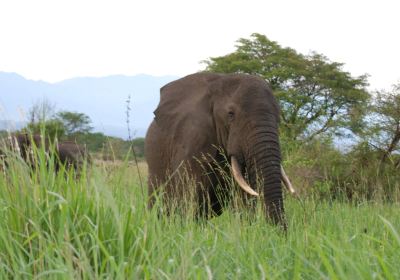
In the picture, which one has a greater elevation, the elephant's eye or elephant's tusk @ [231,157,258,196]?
the elephant's eye

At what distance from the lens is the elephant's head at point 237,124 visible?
5742mm

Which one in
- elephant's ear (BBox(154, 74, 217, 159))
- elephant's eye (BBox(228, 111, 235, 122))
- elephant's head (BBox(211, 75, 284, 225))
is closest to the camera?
elephant's head (BBox(211, 75, 284, 225))

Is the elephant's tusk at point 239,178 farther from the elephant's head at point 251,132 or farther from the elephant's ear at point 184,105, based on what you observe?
the elephant's ear at point 184,105

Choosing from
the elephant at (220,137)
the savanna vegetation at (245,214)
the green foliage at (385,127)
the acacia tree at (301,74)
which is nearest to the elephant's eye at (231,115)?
the elephant at (220,137)

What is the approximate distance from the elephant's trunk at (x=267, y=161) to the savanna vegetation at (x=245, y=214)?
0.24 meters

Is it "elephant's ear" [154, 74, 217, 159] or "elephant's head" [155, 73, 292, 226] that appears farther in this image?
"elephant's ear" [154, 74, 217, 159]

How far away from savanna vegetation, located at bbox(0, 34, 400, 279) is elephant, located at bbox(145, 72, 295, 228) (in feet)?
0.80

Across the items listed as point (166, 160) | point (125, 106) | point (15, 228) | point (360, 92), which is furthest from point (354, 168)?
Result: point (360, 92)

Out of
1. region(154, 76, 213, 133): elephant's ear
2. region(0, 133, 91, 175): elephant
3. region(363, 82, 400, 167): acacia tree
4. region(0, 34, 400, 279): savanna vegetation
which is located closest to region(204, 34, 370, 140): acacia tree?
region(0, 34, 400, 279): savanna vegetation

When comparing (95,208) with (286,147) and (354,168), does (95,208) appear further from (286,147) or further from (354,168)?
(354,168)

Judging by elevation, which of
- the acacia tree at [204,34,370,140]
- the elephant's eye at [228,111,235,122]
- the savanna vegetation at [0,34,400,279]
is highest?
the acacia tree at [204,34,370,140]

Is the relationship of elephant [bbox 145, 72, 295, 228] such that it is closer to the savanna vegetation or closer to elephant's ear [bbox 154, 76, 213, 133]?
elephant's ear [bbox 154, 76, 213, 133]

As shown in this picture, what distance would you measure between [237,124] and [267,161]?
0.52 m

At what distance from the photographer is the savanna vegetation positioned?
2652mm
